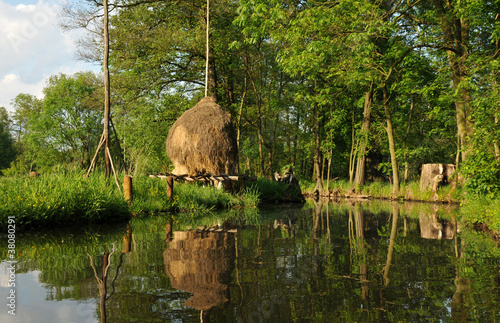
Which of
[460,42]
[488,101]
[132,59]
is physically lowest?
[488,101]

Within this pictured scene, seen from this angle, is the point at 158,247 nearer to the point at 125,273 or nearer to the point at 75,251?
the point at 75,251

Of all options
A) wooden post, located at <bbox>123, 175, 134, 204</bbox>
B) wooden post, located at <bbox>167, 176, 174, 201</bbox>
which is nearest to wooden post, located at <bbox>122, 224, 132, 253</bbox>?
wooden post, located at <bbox>123, 175, 134, 204</bbox>

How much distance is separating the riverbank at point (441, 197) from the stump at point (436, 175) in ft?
0.97

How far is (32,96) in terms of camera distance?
165 feet

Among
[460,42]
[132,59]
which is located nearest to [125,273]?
[460,42]

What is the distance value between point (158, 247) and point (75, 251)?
1.12 meters

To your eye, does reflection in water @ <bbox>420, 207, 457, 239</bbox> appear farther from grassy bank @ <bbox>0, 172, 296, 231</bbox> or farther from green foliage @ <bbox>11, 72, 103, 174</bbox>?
green foliage @ <bbox>11, 72, 103, 174</bbox>

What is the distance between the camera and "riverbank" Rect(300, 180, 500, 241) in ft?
26.4

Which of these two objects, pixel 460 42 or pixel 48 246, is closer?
pixel 48 246

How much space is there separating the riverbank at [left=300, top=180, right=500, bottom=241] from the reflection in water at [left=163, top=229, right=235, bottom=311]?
5.20 metres

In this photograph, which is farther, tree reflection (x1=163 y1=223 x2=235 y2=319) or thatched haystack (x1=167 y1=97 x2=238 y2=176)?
thatched haystack (x1=167 y1=97 x2=238 y2=176)

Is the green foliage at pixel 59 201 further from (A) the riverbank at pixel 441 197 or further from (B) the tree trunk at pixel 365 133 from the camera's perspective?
(B) the tree trunk at pixel 365 133

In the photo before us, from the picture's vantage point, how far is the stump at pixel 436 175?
695 inches

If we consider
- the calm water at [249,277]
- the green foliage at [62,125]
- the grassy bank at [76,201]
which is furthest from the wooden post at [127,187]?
the green foliage at [62,125]
